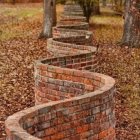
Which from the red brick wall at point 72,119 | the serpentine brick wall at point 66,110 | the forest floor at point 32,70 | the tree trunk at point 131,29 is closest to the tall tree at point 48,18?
the forest floor at point 32,70

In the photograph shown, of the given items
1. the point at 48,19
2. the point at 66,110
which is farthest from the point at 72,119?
the point at 48,19

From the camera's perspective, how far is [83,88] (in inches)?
271

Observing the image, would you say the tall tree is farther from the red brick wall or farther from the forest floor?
the red brick wall

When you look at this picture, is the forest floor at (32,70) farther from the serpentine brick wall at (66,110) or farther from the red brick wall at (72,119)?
the red brick wall at (72,119)

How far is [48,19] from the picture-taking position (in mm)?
20109

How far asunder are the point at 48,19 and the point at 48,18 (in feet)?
0.14

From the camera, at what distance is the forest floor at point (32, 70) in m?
9.47

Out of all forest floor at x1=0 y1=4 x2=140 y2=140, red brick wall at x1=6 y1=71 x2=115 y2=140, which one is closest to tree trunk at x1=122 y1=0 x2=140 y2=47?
forest floor at x1=0 y1=4 x2=140 y2=140

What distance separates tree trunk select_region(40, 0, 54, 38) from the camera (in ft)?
64.8

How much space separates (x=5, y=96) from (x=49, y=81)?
343 centimetres

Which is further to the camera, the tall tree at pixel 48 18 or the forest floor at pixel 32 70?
the tall tree at pixel 48 18

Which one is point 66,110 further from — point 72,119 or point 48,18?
point 48,18

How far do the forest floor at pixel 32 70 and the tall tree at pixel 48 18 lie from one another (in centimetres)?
51

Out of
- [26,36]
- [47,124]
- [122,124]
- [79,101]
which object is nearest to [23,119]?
[47,124]
